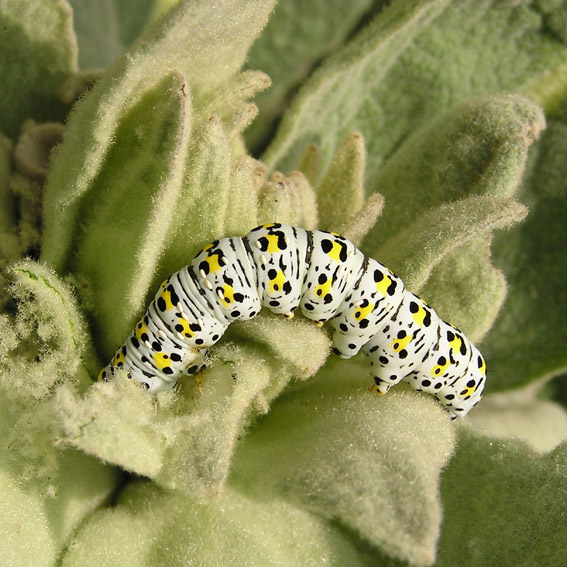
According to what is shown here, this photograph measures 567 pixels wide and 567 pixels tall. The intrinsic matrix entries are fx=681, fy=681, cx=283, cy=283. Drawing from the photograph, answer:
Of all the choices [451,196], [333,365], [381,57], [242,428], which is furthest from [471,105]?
[242,428]

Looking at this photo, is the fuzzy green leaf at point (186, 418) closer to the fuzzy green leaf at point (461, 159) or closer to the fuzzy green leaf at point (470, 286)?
the fuzzy green leaf at point (470, 286)

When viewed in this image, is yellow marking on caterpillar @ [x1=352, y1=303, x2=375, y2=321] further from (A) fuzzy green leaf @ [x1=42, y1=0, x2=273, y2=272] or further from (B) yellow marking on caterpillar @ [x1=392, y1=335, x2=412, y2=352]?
(A) fuzzy green leaf @ [x1=42, y1=0, x2=273, y2=272]

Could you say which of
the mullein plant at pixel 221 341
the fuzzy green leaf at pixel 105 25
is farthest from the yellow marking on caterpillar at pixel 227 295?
the fuzzy green leaf at pixel 105 25

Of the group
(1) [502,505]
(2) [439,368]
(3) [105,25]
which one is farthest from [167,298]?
(3) [105,25]

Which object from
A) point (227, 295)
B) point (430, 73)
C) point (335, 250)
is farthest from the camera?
point (430, 73)

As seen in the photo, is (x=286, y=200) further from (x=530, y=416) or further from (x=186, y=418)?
(x=530, y=416)

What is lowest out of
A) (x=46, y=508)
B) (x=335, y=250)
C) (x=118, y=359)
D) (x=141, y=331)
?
(x=46, y=508)

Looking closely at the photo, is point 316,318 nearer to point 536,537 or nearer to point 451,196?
point 451,196

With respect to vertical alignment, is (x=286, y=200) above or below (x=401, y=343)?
above
